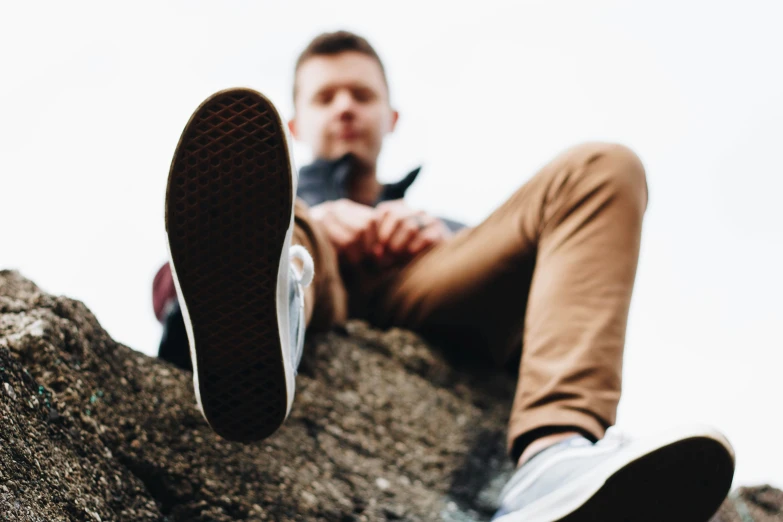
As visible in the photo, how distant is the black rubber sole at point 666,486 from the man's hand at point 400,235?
0.96 m

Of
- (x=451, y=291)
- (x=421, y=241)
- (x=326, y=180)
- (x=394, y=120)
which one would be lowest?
(x=451, y=291)

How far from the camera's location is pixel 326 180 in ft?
7.34

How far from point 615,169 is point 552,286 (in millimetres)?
294

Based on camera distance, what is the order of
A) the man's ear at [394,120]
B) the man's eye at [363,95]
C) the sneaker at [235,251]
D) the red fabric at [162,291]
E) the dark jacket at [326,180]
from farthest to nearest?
Answer: the man's ear at [394,120] < the man's eye at [363,95] < the dark jacket at [326,180] < the red fabric at [162,291] < the sneaker at [235,251]

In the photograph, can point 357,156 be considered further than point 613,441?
Yes

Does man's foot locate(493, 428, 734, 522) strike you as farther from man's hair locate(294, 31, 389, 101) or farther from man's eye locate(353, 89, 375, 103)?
man's hair locate(294, 31, 389, 101)

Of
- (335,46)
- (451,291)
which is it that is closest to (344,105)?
(335,46)

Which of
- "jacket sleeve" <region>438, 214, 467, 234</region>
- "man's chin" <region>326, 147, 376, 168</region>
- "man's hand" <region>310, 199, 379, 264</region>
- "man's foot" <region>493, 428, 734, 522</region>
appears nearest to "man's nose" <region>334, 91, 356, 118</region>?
"man's chin" <region>326, 147, 376, 168</region>

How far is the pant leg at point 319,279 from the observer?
1521 millimetres

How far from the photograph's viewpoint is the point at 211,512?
49.3 inches

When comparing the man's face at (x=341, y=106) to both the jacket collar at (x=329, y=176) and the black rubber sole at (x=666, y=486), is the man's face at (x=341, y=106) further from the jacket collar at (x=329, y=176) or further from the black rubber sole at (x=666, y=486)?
the black rubber sole at (x=666, y=486)

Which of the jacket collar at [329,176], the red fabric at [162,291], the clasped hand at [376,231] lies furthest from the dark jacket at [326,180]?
the red fabric at [162,291]

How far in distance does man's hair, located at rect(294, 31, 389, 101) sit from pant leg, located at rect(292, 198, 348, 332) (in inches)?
38.2

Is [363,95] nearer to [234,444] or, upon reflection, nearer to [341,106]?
[341,106]
